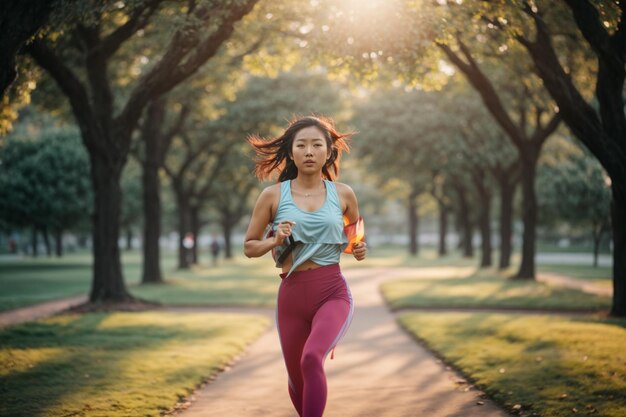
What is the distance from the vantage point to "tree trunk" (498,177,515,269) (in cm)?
2747

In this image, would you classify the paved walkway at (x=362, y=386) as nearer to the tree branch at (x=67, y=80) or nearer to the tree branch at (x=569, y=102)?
the tree branch at (x=569, y=102)

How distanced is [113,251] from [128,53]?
6.58 meters

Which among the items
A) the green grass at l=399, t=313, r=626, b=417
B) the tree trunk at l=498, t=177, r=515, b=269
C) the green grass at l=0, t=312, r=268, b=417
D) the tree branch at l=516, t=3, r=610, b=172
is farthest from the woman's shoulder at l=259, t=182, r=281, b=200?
the tree trunk at l=498, t=177, r=515, b=269

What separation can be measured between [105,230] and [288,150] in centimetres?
1139

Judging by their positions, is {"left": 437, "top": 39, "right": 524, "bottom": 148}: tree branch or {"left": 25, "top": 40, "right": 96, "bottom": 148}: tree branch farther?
{"left": 437, "top": 39, "right": 524, "bottom": 148}: tree branch

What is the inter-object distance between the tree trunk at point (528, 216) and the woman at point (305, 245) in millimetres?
18642

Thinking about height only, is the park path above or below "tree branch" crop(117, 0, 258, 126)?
below

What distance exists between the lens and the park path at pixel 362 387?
612 centimetres

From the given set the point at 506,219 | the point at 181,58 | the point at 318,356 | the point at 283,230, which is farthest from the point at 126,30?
the point at 506,219

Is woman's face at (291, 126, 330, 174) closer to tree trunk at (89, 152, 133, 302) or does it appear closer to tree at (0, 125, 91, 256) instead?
tree trunk at (89, 152, 133, 302)

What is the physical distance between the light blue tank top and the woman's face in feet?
0.81

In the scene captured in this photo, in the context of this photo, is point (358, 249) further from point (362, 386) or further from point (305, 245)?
point (362, 386)

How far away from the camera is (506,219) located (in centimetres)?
2741

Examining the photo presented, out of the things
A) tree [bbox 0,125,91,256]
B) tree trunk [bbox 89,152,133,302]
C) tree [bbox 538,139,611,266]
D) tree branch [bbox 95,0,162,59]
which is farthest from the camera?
tree [bbox 0,125,91,256]
